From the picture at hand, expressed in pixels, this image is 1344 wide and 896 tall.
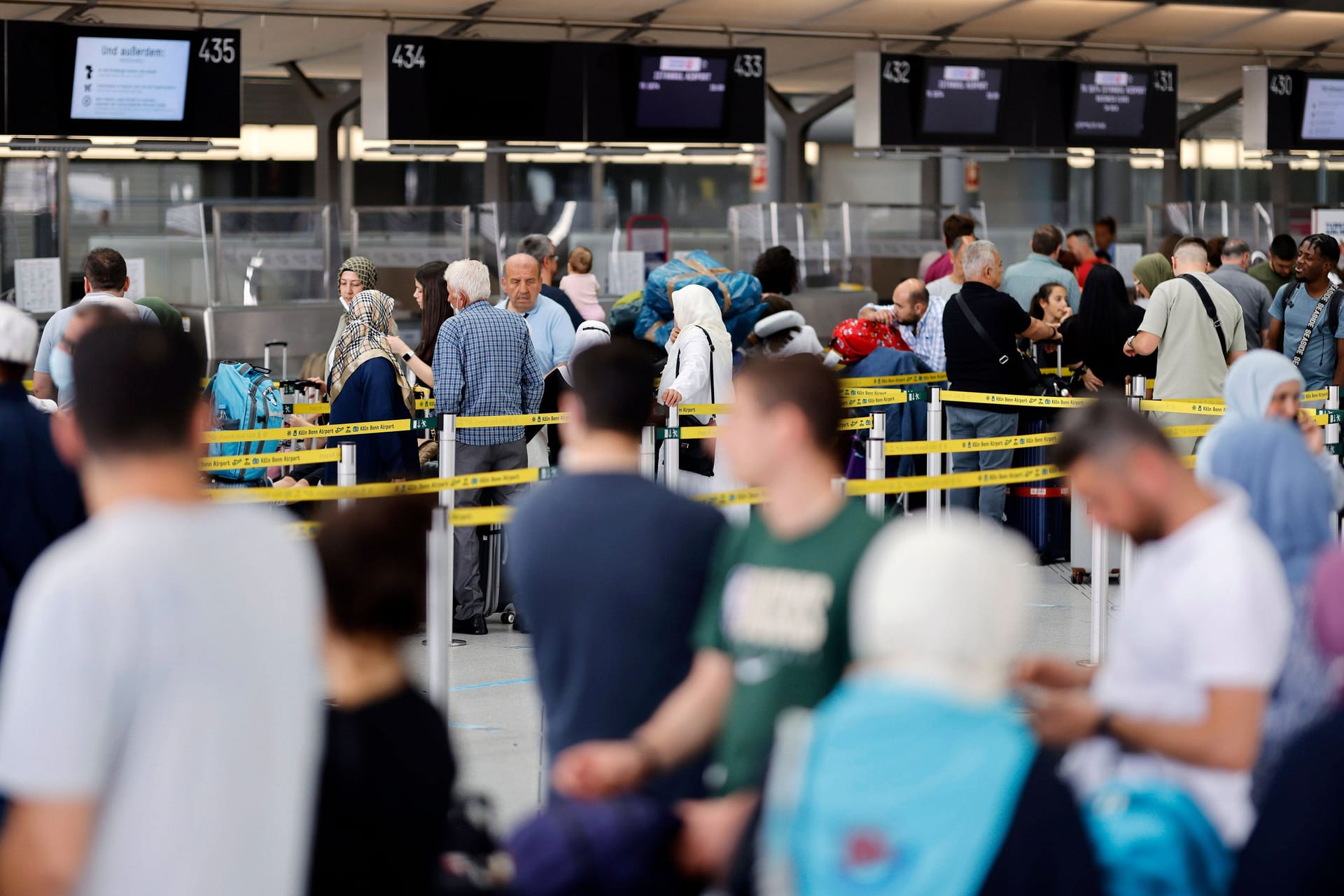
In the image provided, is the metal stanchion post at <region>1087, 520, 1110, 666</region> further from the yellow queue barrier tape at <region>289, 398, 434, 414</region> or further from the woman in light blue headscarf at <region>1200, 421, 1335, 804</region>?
the yellow queue barrier tape at <region>289, 398, 434, 414</region>

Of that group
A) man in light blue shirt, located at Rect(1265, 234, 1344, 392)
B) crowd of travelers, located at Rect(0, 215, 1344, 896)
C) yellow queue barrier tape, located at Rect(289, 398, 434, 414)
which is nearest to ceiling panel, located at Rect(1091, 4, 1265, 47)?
man in light blue shirt, located at Rect(1265, 234, 1344, 392)

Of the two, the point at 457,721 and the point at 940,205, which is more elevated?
the point at 940,205

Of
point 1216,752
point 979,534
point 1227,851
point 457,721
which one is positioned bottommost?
point 457,721

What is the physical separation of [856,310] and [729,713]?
11.1 metres

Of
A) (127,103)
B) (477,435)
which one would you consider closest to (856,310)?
(127,103)

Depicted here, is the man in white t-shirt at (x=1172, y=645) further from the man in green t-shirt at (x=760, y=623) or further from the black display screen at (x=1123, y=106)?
the black display screen at (x=1123, y=106)

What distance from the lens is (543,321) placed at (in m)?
8.13

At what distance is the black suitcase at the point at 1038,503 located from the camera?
9.23 metres

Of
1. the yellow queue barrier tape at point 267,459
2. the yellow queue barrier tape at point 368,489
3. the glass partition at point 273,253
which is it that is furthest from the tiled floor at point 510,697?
the glass partition at point 273,253

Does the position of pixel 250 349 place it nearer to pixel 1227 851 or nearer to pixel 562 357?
pixel 562 357

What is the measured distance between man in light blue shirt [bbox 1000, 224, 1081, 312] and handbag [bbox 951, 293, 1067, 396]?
1.30 meters

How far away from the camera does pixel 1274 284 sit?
11172 millimetres

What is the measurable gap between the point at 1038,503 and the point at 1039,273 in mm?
1659

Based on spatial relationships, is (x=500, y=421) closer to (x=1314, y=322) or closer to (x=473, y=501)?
(x=473, y=501)
